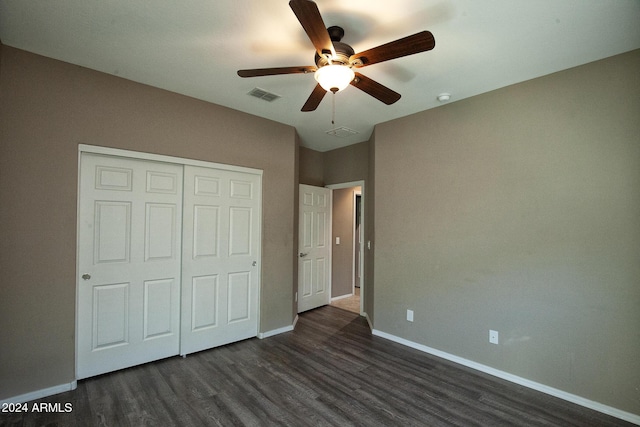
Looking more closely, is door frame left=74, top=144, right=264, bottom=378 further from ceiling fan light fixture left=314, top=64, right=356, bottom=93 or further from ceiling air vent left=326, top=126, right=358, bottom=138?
ceiling fan light fixture left=314, top=64, right=356, bottom=93

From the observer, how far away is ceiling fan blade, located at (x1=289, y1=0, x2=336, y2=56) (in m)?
1.39

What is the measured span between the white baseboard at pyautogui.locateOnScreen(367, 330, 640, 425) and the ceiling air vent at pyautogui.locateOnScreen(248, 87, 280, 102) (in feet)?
10.2

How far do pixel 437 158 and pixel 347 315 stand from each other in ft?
8.80

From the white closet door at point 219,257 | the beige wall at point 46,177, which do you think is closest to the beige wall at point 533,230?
the white closet door at point 219,257

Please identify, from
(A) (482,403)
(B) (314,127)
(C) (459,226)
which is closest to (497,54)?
(C) (459,226)

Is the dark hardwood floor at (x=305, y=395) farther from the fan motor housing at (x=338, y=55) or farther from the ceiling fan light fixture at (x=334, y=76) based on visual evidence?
the fan motor housing at (x=338, y=55)

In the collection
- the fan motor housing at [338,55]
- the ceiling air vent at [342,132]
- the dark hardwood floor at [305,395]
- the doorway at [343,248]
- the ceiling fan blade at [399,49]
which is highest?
the ceiling air vent at [342,132]

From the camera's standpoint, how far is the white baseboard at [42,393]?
2264mm

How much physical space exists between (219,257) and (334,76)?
2.40m

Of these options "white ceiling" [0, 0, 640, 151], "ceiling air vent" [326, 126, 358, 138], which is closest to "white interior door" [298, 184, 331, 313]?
"ceiling air vent" [326, 126, 358, 138]

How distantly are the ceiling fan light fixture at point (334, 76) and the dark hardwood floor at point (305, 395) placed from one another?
2315 millimetres

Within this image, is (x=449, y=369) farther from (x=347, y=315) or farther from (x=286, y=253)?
(x=286, y=253)

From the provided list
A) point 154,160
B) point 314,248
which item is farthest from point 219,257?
point 314,248

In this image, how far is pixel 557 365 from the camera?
2.48 meters
